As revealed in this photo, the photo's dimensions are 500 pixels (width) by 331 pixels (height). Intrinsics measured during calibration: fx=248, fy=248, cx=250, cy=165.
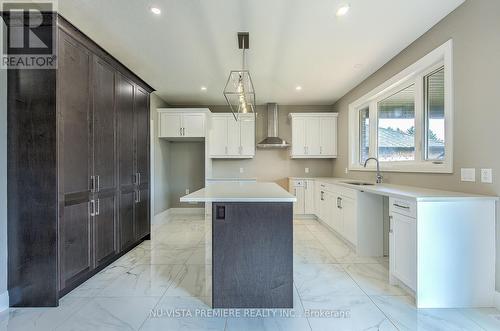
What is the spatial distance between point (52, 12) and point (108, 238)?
7.53 feet

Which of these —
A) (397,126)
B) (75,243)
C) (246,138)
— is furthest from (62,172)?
(397,126)

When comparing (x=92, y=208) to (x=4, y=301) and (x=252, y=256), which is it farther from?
(x=252, y=256)

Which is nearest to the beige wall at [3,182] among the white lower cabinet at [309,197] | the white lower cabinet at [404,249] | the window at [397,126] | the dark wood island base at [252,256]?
the dark wood island base at [252,256]

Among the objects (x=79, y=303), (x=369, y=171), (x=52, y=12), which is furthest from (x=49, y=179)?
(x=369, y=171)

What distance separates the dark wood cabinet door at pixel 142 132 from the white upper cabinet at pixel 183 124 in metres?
1.26

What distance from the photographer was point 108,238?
114 inches

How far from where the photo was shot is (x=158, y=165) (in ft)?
17.0

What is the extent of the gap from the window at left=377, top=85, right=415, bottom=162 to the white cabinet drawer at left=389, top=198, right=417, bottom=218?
1.11m

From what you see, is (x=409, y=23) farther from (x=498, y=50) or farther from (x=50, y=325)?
(x=50, y=325)

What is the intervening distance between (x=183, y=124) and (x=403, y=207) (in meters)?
4.30

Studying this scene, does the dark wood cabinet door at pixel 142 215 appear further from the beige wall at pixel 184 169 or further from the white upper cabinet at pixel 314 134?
the white upper cabinet at pixel 314 134

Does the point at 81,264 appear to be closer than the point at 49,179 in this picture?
No

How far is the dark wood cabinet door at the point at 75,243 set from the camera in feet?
7.31

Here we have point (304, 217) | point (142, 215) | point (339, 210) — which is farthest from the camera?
point (304, 217)
